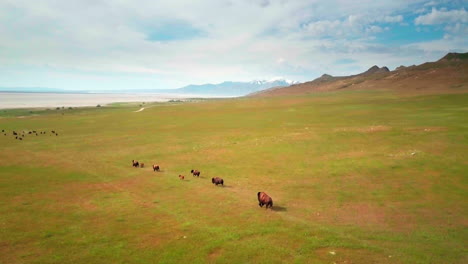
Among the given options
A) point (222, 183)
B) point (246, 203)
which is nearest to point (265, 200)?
point (246, 203)

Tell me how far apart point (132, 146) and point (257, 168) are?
23648 millimetres

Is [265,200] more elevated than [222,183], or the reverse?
[265,200]

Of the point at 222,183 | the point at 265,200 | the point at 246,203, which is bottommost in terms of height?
the point at 246,203

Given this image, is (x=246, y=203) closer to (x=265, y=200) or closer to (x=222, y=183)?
(x=265, y=200)

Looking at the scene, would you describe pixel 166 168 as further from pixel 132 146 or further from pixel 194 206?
pixel 132 146

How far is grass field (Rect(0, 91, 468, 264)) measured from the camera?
15.2m

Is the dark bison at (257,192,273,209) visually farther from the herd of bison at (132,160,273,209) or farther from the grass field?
the grass field

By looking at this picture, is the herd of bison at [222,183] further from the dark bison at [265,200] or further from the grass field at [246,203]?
the grass field at [246,203]

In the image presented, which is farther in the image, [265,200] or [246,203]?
[246,203]

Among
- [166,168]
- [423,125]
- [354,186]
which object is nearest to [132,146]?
[166,168]

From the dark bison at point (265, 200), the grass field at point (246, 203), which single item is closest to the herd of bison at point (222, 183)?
the dark bison at point (265, 200)

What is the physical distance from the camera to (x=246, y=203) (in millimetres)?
22109

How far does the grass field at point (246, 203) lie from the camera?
15227 millimetres

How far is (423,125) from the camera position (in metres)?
51.4
